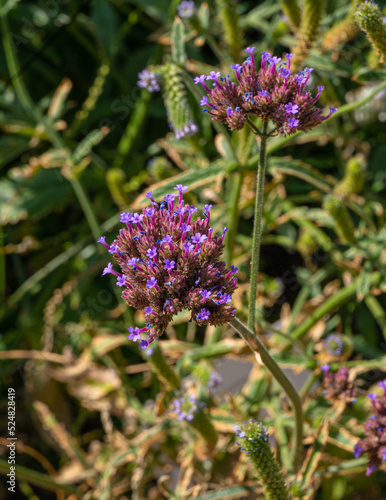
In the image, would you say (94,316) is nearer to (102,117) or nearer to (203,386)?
(203,386)

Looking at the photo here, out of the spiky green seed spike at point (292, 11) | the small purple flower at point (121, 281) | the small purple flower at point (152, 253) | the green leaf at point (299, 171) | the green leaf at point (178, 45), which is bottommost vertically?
the small purple flower at point (121, 281)

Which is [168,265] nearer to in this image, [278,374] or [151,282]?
[151,282]

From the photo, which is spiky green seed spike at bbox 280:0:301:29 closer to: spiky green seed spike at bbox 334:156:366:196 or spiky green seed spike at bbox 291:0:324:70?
spiky green seed spike at bbox 291:0:324:70

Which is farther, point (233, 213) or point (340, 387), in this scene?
point (233, 213)

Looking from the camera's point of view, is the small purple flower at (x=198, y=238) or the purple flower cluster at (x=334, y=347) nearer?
the small purple flower at (x=198, y=238)

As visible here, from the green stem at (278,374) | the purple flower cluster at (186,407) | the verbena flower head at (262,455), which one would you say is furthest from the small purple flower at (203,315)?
the purple flower cluster at (186,407)

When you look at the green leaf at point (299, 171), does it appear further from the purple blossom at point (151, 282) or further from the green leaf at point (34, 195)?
the green leaf at point (34, 195)

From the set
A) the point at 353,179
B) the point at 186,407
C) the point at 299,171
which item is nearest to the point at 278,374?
the point at 186,407
